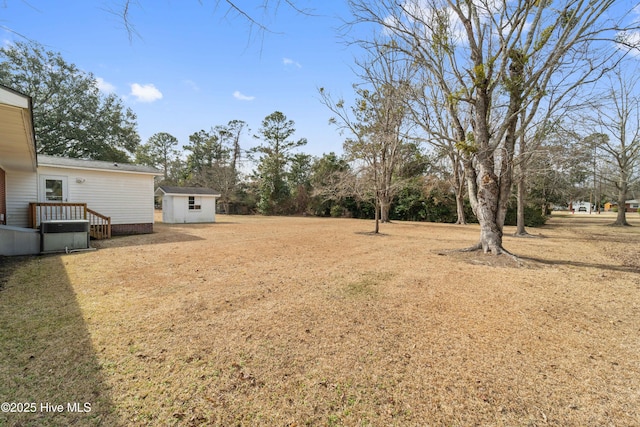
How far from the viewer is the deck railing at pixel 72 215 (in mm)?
9805

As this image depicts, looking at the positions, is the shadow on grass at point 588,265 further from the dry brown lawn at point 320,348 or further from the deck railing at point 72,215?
the deck railing at point 72,215

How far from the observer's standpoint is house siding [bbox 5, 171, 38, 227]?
979 centimetres

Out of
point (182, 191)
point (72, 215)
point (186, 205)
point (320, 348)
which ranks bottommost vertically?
point (320, 348)

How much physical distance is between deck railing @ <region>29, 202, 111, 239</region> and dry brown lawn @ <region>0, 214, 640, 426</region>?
17.5ft

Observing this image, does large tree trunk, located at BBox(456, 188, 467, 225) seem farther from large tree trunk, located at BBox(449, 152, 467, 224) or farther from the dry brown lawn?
the dry brown lawn

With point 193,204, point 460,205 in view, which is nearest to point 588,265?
point 460,205

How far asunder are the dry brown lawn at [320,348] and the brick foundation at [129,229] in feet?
22.8

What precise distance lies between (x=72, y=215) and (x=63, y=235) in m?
3.75

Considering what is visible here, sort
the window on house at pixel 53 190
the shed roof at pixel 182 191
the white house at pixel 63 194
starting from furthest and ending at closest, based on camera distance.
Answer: the shed roof at pixel 182 191 → the window on house at pixel 53 190 → the white house at pixel 63 194

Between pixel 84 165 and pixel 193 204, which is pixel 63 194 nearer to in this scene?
pixel 84 165

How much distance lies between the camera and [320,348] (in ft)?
9.30

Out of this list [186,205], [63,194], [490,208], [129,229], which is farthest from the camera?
[186,205]

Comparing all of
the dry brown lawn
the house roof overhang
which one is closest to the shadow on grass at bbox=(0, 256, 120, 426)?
the dry brown lawn

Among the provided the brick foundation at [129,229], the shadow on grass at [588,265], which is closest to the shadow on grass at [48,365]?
the brick foundation at [129,229]
